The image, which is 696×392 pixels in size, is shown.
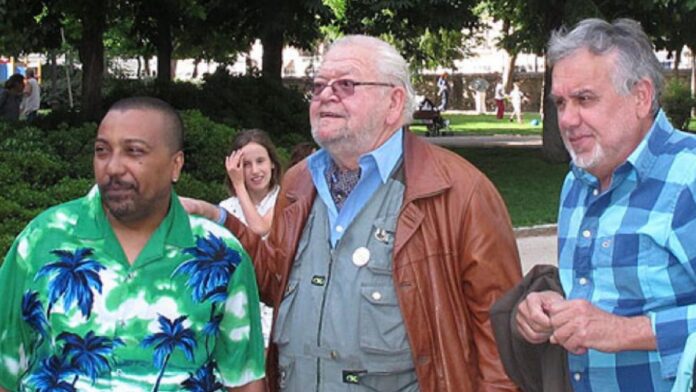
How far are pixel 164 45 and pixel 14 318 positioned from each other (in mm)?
19254

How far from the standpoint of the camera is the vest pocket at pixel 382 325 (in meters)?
3.69

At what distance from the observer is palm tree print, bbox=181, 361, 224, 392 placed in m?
3.33

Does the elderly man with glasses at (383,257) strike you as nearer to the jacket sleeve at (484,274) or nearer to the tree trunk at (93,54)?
the jacket sleeve at (484,274)

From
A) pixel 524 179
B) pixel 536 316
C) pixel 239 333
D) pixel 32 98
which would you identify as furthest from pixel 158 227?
pixel 32 98

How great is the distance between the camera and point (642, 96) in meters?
3.20

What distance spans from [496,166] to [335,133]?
19286mm

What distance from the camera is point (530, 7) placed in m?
22.2

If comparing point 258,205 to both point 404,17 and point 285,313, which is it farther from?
point 404,17

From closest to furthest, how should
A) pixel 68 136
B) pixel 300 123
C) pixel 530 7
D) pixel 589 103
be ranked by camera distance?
pixel 589 103 → pixel 68 136 → pixel 300 123 → pixel 530 7

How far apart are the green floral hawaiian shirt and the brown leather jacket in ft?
2.32

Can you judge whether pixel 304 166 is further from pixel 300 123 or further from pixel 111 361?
pixel 300 123

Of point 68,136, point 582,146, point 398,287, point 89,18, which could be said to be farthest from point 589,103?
point 89,18

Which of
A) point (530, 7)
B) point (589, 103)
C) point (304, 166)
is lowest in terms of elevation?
point (304, 166)

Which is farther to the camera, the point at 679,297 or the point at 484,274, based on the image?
the point at 484,274
